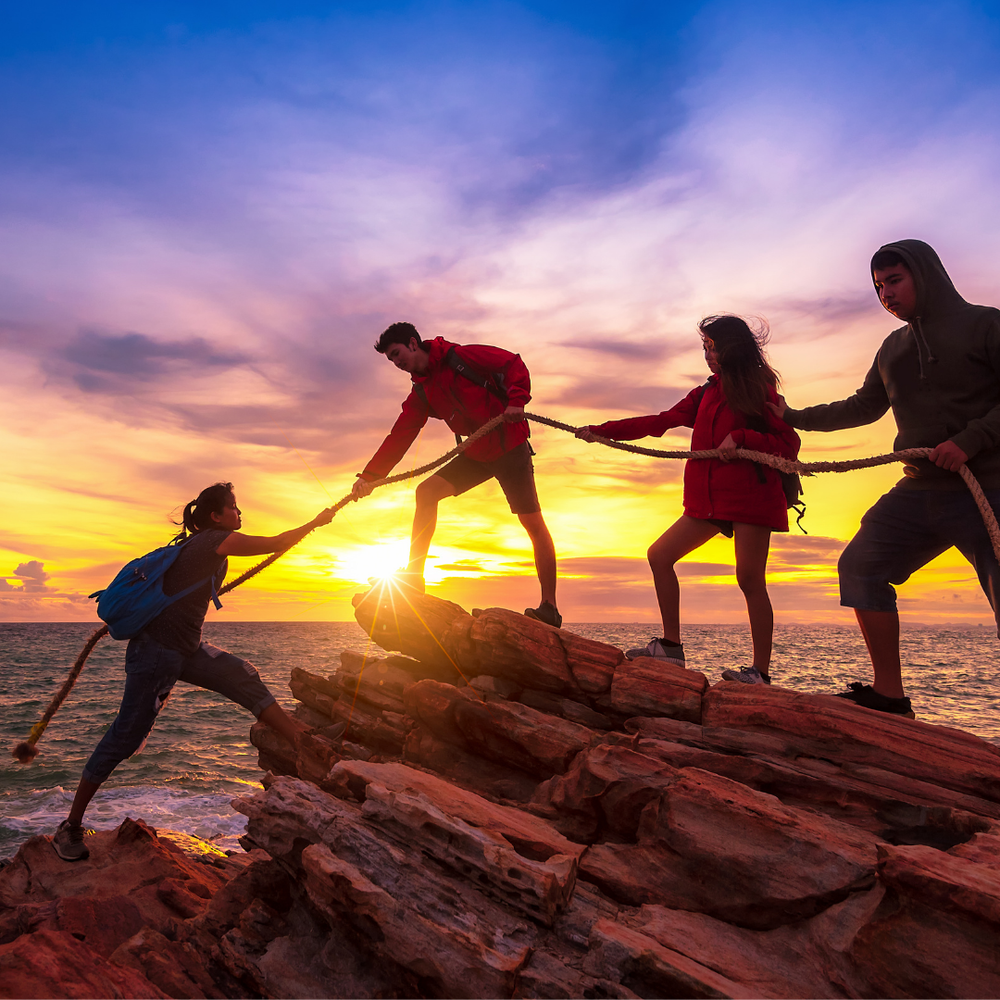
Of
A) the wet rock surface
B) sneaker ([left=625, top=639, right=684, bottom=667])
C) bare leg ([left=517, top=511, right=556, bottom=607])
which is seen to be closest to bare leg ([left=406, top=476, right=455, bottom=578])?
bare leg ([left=517, top=511, right=556, bottom=607])

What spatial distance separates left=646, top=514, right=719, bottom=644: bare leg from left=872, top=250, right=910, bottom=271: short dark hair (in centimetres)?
306

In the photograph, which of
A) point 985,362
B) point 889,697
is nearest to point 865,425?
point 985,362

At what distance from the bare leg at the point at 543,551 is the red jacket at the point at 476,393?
1.04m

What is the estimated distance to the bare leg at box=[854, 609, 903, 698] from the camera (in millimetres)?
6008

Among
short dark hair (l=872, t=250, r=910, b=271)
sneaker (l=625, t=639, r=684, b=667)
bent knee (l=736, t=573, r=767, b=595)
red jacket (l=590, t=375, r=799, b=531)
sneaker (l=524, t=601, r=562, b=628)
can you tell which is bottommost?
sneaker (l=625, t=639, r=684, b=667)

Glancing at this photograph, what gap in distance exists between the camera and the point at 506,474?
8461mm

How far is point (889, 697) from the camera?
637cm

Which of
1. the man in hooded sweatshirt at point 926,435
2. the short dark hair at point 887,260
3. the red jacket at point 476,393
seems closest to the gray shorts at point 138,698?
the red jacket at point 476,393

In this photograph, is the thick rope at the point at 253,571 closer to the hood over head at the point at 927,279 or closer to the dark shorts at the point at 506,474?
the dark shorts at the point at 506,474

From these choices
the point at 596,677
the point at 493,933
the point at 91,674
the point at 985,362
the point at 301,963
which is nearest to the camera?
the point at 493,933

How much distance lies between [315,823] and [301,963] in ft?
3.07

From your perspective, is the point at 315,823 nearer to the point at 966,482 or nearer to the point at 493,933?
the point at 493,933

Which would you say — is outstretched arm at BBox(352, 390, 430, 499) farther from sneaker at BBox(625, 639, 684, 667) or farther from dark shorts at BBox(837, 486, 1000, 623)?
dark shorts at BBox(837, 486, 1000, 623)

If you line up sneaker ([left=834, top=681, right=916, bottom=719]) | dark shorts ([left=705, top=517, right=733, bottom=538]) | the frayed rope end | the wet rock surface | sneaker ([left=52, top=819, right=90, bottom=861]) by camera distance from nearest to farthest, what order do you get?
the wet rock surface → sneaker ([left=834, top=681, right=916, bottom=719]) → dark shorts ([left=705, top=517, right=733, bottom=538]) → sneaker ([left=52, top=819, right=90, bottom=861]) → the frayed rope end
